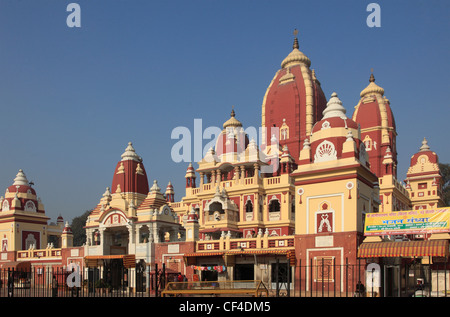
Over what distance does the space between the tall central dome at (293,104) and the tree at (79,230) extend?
52240 millimetres

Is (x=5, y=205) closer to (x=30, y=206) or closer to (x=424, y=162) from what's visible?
(x=30, y=206)

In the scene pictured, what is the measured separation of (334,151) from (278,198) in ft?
41.7

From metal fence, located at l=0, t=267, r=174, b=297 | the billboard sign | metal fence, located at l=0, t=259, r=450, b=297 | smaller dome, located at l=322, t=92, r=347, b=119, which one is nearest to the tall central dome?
smaller dome, located at l=322, t=92, r=347, b=119

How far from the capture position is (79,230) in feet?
298

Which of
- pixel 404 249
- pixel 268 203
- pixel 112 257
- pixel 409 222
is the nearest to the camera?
pixel 404 249

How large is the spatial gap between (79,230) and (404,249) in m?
77.1

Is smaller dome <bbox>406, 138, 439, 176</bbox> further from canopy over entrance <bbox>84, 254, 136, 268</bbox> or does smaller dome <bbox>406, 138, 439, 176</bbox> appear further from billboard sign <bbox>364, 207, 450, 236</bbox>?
canopy over entrance <bbox>84, 254, 136, 268</bbox>

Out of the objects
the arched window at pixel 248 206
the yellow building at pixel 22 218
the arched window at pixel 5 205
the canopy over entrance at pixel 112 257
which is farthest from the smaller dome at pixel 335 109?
the arched window at pixel 5 205

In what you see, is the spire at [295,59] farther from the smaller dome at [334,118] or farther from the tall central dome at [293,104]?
the smaller dome at [334,118]

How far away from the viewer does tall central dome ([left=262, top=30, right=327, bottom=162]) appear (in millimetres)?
45750

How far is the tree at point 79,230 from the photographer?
88.2m

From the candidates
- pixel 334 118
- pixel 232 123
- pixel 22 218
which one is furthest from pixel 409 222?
pixel 22 218

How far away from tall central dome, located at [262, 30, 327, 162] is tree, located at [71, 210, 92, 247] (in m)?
52.2
